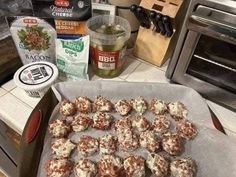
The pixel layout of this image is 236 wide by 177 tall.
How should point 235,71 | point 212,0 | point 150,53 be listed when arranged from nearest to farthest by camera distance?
1. point 212,0
2. point 235,71
3. point 150,53

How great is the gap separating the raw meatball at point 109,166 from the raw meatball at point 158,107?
0.19m

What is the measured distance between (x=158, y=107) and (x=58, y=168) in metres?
0.33

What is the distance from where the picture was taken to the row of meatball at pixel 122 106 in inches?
28.0

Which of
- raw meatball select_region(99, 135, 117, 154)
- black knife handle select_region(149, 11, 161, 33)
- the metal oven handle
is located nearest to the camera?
the metal oven handle

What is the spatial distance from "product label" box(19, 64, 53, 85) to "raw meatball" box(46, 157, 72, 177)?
9.2 inches

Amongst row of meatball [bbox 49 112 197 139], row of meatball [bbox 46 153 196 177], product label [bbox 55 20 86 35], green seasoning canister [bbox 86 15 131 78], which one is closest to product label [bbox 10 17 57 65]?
product label [bbox 55 20 86 35]

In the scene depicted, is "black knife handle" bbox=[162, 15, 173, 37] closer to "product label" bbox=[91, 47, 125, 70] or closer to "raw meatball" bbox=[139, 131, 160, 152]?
"product label" bbox=[91, 47, 125, 70]

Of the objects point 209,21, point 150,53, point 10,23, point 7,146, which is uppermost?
point 209,21

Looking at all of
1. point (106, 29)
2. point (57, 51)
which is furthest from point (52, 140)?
point (106, 29)

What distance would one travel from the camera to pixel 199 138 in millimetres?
669

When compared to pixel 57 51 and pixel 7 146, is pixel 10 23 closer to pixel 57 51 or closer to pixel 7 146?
pixel 57 51

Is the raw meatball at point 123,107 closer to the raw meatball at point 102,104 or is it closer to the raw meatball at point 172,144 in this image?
the raw meatball at point 102,104

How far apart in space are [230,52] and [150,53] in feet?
0.97

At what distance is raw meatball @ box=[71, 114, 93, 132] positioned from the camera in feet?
2.25
